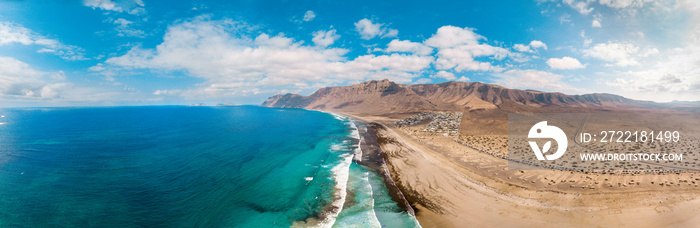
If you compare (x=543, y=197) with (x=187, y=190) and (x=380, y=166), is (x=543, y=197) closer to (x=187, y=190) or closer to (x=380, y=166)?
(x=380, y=166)

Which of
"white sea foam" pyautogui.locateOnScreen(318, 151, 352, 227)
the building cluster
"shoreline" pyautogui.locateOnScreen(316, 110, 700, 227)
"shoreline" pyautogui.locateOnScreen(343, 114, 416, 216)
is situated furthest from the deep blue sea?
the building cluster

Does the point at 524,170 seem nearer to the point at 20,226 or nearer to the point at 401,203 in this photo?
the point at 401,203

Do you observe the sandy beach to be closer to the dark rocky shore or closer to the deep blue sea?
the dark rocky shore

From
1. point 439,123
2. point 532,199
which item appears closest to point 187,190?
point 532,199

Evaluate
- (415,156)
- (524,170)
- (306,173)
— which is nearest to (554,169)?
(524,170)

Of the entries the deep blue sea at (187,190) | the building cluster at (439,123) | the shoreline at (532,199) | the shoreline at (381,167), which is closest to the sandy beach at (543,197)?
the shoreline at (532,199)

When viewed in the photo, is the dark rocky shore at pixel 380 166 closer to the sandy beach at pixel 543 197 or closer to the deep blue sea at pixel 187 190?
the sandy beach at pixel 543 197

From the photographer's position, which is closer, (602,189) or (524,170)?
(602,189)

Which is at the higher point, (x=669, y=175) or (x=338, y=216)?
(x=669, y=175)

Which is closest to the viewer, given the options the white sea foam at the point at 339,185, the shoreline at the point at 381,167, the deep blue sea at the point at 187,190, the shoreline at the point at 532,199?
the shoreline at the point at 532,199
